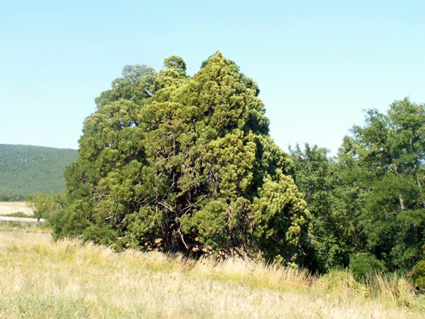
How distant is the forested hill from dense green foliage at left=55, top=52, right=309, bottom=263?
5334 inches

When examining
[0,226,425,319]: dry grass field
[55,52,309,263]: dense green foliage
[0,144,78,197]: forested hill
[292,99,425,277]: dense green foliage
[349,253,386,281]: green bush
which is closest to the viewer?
[0,226,425,319]: dry grass field

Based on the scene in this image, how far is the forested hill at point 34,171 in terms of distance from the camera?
155m

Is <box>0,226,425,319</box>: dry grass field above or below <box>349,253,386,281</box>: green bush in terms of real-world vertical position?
above

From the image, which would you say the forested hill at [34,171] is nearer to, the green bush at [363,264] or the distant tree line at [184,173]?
the green bush at [363,264]

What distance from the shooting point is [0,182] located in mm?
167625

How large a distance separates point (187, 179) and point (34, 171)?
17337 cm

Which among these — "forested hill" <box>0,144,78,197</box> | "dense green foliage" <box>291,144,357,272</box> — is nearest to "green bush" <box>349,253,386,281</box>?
"dense green foliage" <box>291,144,357,272</box>

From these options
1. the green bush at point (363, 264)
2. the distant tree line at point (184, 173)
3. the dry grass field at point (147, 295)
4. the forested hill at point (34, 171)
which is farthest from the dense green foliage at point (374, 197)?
the forested hill at point (34, 171)

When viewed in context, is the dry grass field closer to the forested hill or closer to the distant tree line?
the distant tree line

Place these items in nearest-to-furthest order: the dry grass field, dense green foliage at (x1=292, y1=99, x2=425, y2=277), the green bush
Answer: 1. the dry grass field
2. the green bush
3. dense green foliage at (x1=292, y1=99, x2=425, y2=277)

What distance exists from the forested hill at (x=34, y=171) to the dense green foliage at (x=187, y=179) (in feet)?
445

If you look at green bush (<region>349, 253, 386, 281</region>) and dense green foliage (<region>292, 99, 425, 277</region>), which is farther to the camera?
dense green foliage (<region>292, 99, 425, 277</region>)

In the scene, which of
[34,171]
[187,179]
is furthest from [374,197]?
[34,171]

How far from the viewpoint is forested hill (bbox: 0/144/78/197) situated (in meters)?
155
